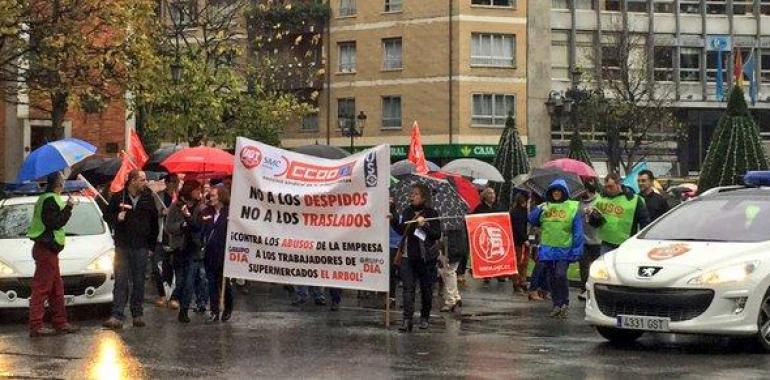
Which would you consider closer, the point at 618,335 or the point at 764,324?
the point at 764,324

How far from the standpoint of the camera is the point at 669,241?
13.0 meters

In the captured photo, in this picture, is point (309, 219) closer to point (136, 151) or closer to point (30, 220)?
point (30, 220)

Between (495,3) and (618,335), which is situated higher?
(495,3)

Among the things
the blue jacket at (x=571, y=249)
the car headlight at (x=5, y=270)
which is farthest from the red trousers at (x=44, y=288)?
the blue jacket at (x=571, y=249)

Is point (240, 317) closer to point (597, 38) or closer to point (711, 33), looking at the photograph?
point (597, 38)

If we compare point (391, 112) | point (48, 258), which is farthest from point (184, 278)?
point (391, 112)

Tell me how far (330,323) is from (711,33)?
5060 centimetres

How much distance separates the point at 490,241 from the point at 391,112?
39862 millimetres

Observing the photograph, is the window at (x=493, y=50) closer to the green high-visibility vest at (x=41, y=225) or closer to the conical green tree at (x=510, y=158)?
the conical green tree at (x=510, y=158)

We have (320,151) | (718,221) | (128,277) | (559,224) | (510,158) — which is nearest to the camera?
(718,221)

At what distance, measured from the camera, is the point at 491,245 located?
749 inches

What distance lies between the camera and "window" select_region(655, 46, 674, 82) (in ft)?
200

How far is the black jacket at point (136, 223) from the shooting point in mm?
14859

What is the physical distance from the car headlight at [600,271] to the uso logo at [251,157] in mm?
4649
